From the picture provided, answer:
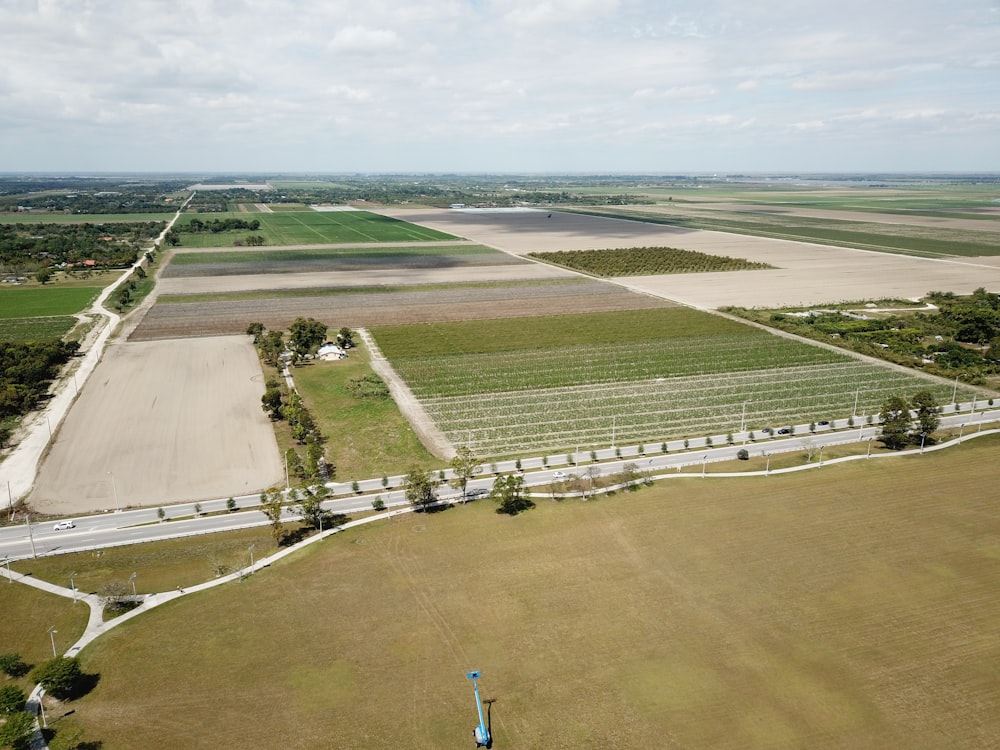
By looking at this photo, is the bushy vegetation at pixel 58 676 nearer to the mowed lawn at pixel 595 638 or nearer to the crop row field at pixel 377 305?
the mowed lawn at pixel 595 638

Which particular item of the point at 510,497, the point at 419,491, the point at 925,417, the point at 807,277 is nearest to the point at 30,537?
the point at 419,491

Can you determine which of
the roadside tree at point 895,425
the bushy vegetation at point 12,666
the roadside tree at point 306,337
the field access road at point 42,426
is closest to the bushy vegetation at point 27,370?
the field access road at point 42,426

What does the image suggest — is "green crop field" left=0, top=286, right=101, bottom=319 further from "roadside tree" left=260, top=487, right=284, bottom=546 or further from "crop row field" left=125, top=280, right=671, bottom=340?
"roadside tree" left=260, top=487, right=284, bottom=546

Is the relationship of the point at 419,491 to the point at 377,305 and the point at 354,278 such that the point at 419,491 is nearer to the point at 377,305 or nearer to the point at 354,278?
the point at 377,305

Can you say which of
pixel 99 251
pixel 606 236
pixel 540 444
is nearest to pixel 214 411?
pixel 540 444

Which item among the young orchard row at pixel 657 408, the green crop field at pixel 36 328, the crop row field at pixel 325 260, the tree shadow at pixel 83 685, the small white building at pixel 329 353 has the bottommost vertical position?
the tree shadow at pixel 83 685

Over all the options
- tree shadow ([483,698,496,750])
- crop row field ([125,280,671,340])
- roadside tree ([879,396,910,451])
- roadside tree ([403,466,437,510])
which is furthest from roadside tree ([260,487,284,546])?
crop row field ([125,280,671,340])

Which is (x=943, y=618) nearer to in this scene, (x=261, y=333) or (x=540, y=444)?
(x=540, y=444)
